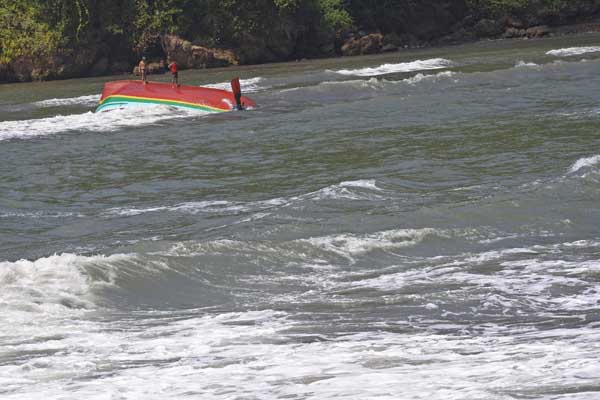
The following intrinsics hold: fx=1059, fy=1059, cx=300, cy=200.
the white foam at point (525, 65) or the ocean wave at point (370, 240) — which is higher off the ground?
the white foam at point (525, 65)

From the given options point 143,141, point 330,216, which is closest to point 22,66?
point 143,141

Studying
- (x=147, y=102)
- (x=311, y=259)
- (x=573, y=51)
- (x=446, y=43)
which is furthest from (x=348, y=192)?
(x=446, y=43)

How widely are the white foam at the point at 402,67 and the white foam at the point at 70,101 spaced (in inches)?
329

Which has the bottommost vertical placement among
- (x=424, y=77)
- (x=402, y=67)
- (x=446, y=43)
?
(x=424, y=77)

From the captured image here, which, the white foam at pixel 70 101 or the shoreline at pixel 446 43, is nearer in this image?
the white foam at pixel 70 101

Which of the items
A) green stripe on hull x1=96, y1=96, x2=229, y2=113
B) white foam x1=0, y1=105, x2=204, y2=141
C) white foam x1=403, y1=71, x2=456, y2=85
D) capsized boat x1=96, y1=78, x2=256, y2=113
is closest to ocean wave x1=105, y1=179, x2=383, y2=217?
white foam x1=0, y1=105, x2=204, y2=141

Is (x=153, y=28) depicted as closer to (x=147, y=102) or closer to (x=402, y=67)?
(x=402, y=67)

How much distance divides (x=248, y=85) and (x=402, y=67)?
20.2ft

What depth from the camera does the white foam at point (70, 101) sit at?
3100 centimetres

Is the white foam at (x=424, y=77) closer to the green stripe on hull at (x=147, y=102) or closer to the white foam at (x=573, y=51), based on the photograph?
the white foam at (x=573, y=51)

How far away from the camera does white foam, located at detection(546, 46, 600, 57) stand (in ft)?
118

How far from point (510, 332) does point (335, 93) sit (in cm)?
2155

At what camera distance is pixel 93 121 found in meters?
25.4

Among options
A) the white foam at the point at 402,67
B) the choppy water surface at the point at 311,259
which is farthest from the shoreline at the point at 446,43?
the choppy water surface at the point at 311,259
